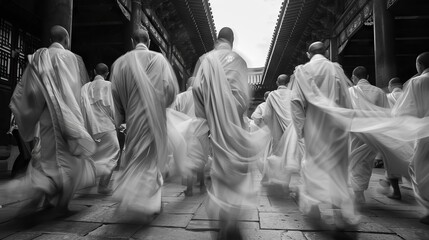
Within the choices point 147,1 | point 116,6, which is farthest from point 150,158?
point 147,1

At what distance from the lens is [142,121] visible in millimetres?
2768

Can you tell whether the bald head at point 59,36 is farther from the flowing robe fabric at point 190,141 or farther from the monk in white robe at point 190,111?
the monk in white robe at point 190,111

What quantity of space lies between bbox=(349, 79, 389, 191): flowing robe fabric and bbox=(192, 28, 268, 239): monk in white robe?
1.51m

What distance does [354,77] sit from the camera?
4129mm

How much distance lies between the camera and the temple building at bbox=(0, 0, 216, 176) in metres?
6.08

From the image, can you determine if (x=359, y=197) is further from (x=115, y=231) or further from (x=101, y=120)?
(x=101, y=120)

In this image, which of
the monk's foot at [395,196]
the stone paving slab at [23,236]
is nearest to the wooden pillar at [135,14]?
the stone paving slab at [23,236]

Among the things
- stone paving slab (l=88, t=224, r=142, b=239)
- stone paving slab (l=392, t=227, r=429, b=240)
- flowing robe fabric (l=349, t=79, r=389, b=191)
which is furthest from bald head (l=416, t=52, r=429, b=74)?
stone paving slab (l=88, t=224, r=142, b=239)

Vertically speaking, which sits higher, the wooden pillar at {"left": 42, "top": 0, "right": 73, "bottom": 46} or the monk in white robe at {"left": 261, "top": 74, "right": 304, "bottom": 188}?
the wooden pillar at {"left": 42, "top": 0, "right": 73, "bottom": 46}

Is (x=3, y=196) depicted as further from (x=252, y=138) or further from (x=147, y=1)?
(x=147, y=1)

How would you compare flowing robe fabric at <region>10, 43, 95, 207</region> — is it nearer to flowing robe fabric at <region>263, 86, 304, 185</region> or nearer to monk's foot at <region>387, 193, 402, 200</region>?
flowing robe fabric at <region>263, 86, 304, 185</region>

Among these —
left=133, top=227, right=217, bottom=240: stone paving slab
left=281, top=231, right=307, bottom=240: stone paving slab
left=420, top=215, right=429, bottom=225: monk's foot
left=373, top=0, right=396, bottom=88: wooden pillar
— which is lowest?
left=420, top=215, right=429, bottom=225: monk's foot

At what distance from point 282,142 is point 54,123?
310cm

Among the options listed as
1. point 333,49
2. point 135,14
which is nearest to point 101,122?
point 135,14
